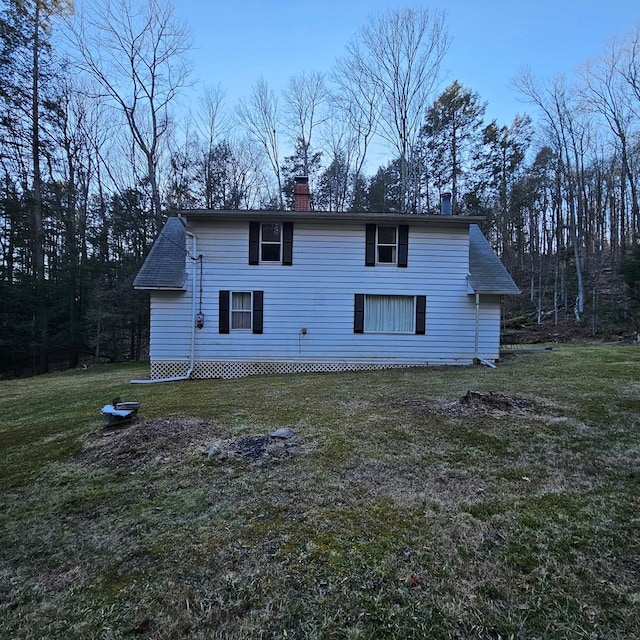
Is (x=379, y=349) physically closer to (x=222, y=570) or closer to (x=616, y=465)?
(x=616, y=465)

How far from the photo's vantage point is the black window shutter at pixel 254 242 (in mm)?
10234

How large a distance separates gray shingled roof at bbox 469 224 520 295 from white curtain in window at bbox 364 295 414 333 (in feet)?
6.42

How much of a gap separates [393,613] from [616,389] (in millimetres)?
6355

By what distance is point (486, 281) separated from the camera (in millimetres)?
10500

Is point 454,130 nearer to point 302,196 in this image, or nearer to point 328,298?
point 302,196

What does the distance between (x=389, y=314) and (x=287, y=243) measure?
141 inches

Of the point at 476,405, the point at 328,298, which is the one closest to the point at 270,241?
the point at 328,298

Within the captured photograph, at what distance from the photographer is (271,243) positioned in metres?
10.3

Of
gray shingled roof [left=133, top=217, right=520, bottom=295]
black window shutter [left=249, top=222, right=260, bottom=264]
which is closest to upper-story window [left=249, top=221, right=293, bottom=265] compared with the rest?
black window shutter [left=249, top=222, right=260, bottom=264]

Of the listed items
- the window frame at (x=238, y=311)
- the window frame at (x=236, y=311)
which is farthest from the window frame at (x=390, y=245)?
the window frame at (x=238, y=311)

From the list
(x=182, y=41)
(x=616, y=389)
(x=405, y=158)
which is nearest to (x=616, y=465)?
(x=616, y=389)

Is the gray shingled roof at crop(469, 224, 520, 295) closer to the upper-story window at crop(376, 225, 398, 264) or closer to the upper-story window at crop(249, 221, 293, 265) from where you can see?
the upper-story window at crop(376, 225, 398, 264)

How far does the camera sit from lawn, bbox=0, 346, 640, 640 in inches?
65.2

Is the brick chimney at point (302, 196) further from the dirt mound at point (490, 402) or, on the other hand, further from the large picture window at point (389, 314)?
the dirt mound at point (490, 402)
